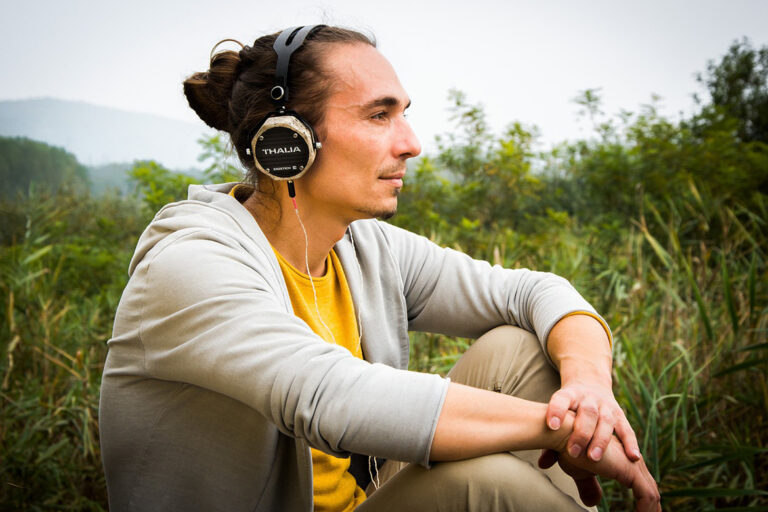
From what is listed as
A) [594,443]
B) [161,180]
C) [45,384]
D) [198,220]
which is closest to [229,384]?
[198,220]

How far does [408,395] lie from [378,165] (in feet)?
2.54

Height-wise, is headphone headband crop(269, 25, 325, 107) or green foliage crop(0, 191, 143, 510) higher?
headphone headband crop(269, 25, 325, 107)

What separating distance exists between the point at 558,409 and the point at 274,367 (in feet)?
1.94

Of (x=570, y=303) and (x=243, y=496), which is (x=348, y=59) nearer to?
(x=570, y=303)

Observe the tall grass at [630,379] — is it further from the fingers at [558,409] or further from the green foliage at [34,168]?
the fingers at [558,409]

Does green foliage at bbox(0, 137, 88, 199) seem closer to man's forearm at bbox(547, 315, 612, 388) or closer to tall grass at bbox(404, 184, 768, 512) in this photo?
tall grass at bbox(404, 184, 768, 512)

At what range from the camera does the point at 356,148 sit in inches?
64.8

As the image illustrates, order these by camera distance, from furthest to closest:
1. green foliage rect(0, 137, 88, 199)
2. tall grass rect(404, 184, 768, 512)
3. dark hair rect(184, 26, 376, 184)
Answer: green foliage rect(0, 137, 88, 199), tall grass rect(404, 184, 768, 512), dark hair rect(184, 26, 376, 184)

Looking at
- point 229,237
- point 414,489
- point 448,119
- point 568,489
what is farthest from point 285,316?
point 448,119

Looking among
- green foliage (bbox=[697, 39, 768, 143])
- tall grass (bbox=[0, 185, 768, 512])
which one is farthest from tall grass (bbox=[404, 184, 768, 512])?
green foliage (bbox=[697, 39, 768, 143])

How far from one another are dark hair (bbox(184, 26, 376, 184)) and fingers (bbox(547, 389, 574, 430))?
3.21ft

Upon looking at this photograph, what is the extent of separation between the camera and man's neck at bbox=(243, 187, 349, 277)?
5.50 ft

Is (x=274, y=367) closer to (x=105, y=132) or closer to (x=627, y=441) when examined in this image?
(x=627, y=441)

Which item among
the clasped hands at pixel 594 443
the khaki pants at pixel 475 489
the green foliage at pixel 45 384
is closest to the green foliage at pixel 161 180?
the green foliage at pixel 45 384
